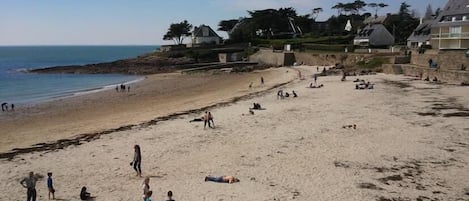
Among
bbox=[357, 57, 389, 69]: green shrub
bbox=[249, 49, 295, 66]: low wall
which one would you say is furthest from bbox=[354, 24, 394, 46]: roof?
bbox=[357, 57, 389, 69]: green shrub

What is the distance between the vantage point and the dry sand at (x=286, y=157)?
1271 cm

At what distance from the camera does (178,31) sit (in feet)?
292

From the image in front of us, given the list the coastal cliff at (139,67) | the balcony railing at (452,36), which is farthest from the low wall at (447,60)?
the coastal cliff at (139,67)

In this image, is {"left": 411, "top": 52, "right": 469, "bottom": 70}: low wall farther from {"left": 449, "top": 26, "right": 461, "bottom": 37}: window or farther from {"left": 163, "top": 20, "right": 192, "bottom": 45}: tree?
{"left": 163, "top": 20, "right": 192, "bottom": 45}: tree

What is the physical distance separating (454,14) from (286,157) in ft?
115

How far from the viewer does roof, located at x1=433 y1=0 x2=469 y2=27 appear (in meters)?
41.6

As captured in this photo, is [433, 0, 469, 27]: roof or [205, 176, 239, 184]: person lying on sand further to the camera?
[433, 0, 469, 27]: roof

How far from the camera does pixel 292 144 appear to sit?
17547mm

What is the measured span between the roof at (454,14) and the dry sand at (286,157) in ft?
63.2

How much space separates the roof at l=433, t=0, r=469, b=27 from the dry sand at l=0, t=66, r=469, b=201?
19264mm

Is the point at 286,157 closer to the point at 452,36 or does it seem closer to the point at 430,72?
the point at 430,72

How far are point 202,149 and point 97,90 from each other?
28.8 meters

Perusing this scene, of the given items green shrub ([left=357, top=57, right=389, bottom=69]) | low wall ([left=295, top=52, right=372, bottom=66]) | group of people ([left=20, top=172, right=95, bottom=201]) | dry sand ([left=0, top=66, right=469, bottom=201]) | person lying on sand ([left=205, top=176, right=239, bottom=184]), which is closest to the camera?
group of people ([left=20, top=172, right=95, bottom=201])

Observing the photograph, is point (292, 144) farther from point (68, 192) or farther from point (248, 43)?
point (248, 43)
